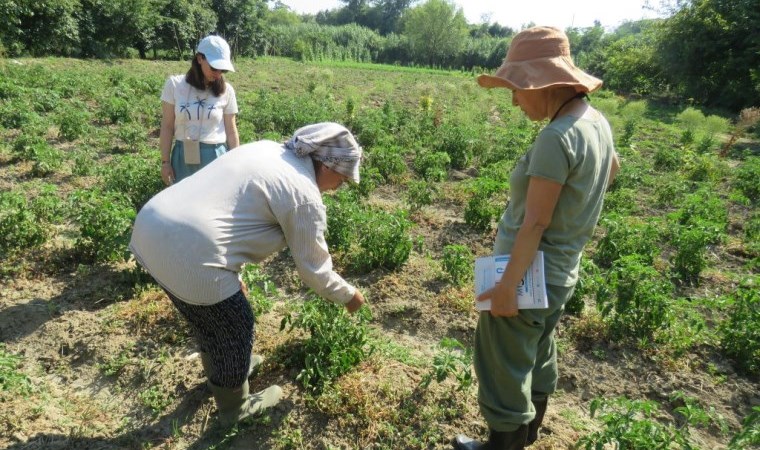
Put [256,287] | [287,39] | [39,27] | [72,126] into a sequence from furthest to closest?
[287,39]
[39,27]
[72,126]
[256,287]

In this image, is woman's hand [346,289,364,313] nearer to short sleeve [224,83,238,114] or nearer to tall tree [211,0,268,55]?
short sleeve [224,83,238,114]

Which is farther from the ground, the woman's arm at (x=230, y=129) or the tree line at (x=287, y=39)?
the tree line at (x=287, y=39)

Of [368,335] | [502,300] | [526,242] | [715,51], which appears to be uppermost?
[715,51]

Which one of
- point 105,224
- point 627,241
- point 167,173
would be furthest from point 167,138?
point 627,241

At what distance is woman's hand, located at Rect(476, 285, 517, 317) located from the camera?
1.82 metres

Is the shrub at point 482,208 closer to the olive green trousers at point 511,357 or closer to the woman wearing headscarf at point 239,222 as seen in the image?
the olive green trousers at point 511,357

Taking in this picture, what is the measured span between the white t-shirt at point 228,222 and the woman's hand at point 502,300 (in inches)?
28.2

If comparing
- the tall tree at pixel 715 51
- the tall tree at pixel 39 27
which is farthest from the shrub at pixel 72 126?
the tall tree at pixel 715 51

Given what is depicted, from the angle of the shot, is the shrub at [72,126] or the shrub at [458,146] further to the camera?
the shrub at [458,146]

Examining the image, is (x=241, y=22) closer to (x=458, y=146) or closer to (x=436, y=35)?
(x=436, y=35)

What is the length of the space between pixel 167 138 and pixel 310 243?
2.09 metres

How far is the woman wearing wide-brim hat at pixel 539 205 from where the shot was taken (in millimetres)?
1651

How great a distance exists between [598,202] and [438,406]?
1.63m

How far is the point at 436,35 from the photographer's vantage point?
55125mm
